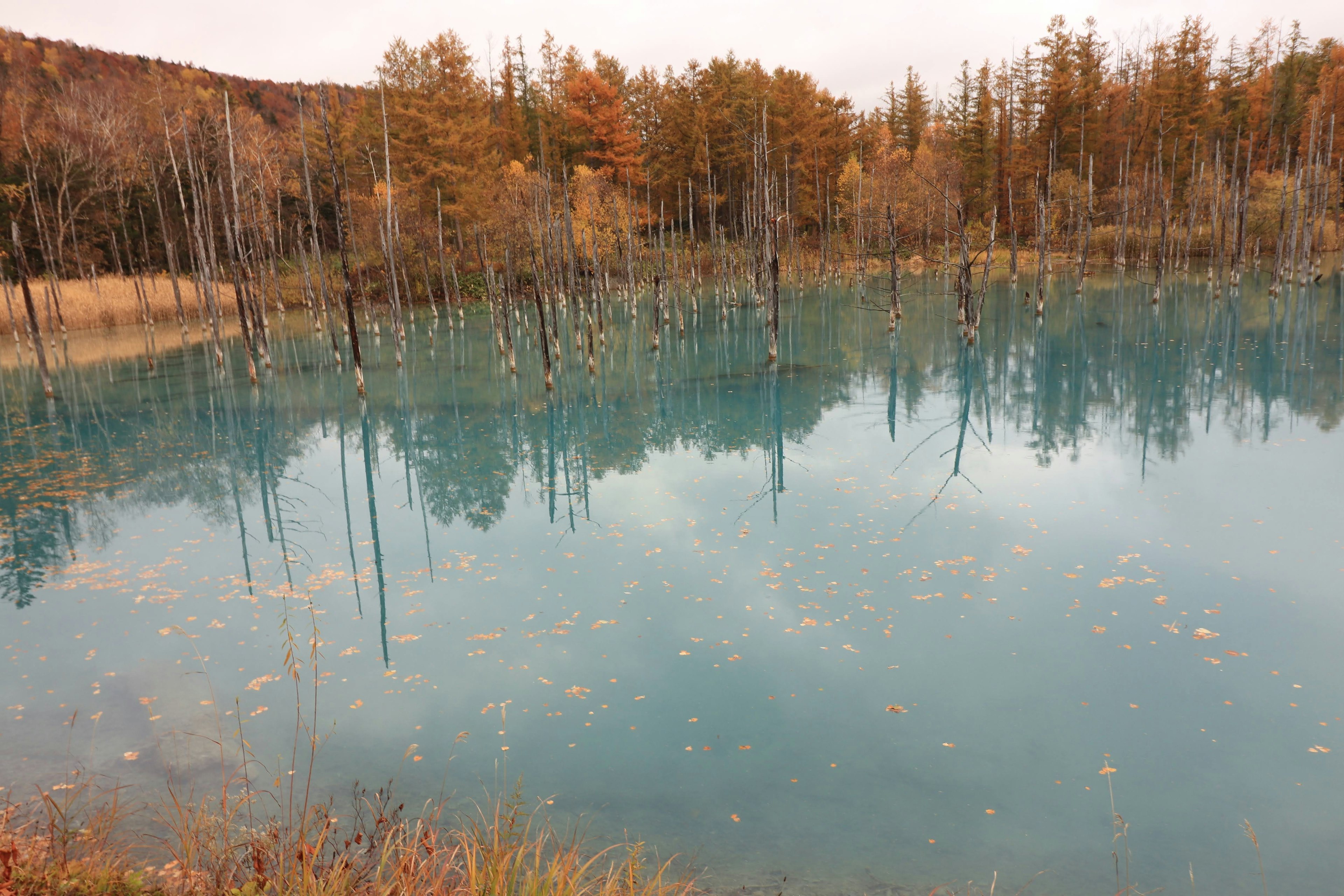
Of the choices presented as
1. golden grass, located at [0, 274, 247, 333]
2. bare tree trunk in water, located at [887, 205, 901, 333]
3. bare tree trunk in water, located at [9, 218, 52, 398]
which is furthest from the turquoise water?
golden grass, located at [0, 274, 247, 333]

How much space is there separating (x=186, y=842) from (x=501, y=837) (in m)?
2.04

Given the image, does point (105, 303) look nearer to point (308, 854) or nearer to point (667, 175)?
point (667, 175)

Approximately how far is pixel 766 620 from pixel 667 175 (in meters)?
55.5

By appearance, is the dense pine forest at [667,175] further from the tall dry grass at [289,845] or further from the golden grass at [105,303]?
the tall dry grass at [289,845]

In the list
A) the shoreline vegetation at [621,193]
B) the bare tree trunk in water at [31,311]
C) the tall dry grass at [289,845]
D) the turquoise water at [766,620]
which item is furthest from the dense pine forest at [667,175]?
the tall dry grass at [289,845]

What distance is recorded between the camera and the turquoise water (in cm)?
595

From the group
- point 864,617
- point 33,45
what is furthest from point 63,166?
point 33,45

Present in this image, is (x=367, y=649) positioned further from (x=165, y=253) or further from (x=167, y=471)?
(x=165, y=253)

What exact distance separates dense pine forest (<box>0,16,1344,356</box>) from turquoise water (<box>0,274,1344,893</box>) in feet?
43.6

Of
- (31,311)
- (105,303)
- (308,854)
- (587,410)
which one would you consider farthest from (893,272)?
(105,303)

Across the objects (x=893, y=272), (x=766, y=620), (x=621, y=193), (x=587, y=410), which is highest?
(x=621, y=193)

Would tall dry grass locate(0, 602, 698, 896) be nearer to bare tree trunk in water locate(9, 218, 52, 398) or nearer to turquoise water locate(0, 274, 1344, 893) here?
turquoise water locate(0, 274, 1344, 893)

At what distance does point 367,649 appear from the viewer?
877 cm

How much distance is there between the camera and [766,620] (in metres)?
8.97
